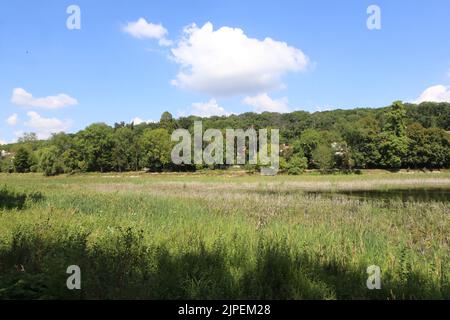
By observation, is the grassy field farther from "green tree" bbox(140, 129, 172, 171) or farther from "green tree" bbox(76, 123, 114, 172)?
"green tree" bbox(76, 123, 114, 172)

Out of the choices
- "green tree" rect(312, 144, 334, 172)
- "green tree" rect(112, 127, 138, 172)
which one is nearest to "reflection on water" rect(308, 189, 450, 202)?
"green tree" rect(312, 144, 334, 172)

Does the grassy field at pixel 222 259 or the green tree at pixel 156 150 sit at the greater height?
the green tree at pixel 156 150

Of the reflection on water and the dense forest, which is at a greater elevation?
the dense forest

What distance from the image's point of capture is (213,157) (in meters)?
90.1

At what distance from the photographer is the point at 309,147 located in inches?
3590

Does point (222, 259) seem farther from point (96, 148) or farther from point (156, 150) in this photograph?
point (96, 148)

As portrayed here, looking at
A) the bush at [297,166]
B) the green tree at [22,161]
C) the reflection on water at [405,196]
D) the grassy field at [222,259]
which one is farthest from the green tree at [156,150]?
the grassy field at [222,259]

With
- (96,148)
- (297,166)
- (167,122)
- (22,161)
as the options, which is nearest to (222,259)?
(297,166)

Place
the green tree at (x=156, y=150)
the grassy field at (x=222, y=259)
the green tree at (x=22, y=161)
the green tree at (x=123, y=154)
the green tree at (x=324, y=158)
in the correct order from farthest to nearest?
the green tree at (x=22, y=161)
the green tree at (x=123, y=154)
the green tree at (x=156, y=150)
the green tree at (x=324, y=158)
the grassy field at (x=222, y=259)

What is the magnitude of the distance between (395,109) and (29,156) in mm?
104686

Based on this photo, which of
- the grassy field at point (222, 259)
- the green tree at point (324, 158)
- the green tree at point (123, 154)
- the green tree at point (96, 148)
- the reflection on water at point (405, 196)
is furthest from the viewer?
the green tree at point (123, 154)

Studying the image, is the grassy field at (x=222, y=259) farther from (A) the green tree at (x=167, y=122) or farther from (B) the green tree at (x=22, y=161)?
(B) the green tree at (x=22, y=161)

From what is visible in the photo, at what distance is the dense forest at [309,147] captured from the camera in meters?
80.2

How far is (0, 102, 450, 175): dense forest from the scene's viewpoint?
8019cm
